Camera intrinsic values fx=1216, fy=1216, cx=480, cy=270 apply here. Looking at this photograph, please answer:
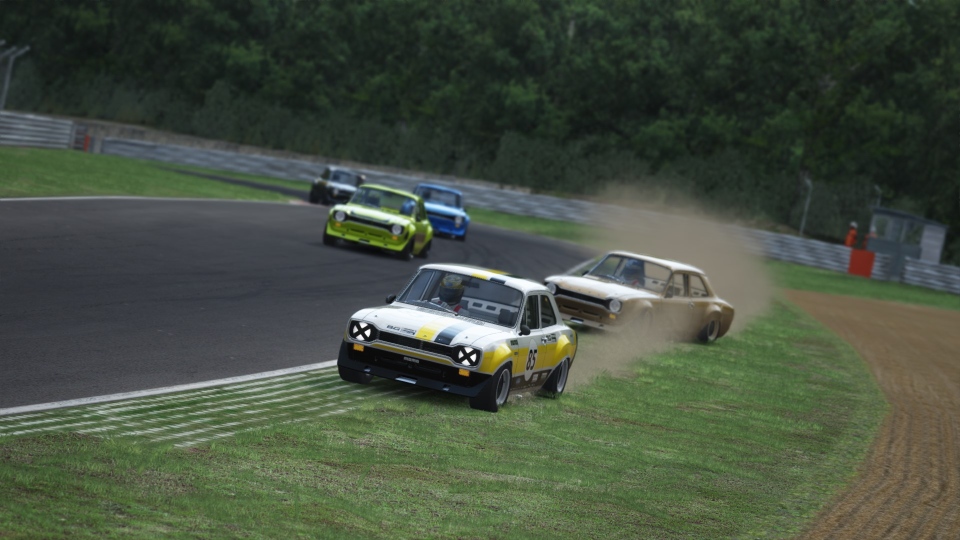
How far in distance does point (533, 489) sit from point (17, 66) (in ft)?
276

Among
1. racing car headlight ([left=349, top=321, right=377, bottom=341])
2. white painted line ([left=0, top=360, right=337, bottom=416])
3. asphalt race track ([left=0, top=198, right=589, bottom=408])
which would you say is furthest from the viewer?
racing car headlight ([left=349, top=321, right=377, bottom=341])

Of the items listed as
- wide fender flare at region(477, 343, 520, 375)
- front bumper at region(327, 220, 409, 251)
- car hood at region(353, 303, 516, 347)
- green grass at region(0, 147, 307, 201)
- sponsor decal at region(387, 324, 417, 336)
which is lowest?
green grass at region(0, 147, 307, 201)

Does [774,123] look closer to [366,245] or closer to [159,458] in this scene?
[366,245]

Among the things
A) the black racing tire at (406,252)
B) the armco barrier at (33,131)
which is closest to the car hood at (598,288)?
the black racing tire at (406,252)

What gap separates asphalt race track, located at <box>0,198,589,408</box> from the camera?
33.7 ft

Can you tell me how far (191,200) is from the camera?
31.2 m

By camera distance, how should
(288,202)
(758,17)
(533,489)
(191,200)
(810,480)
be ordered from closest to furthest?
(533,489) < (810,480) < (191,200) < (288,202) < (758,17)

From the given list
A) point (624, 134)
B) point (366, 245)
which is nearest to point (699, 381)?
point (366, 245)

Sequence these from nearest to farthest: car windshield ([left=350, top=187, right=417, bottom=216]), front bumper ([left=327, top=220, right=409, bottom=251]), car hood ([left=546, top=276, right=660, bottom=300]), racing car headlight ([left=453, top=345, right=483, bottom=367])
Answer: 1. racing car headlight ([left=453, top=345, right=483, bottom=367])
2. car hood ([left=546, top=276, right=660, bottom=300])
3. front bumper ([left=327, top=220, right=409, bottom=251])
4. car windshield ([left=350, top=187, right=417, bottom=216])

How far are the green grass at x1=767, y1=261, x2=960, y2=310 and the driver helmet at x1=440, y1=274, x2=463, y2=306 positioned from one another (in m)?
27.5

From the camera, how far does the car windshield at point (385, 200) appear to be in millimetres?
25891

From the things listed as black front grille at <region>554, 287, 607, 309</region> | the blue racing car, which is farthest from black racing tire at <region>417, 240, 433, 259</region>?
black front grille at <region>554, 287, 607, 309</region>

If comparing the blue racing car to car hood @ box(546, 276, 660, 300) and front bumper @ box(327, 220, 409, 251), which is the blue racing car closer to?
front bumper @ box(327, 220, 409, 251)

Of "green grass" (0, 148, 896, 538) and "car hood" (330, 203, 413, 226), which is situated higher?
"car hood" (330, 203, 413, 226)
